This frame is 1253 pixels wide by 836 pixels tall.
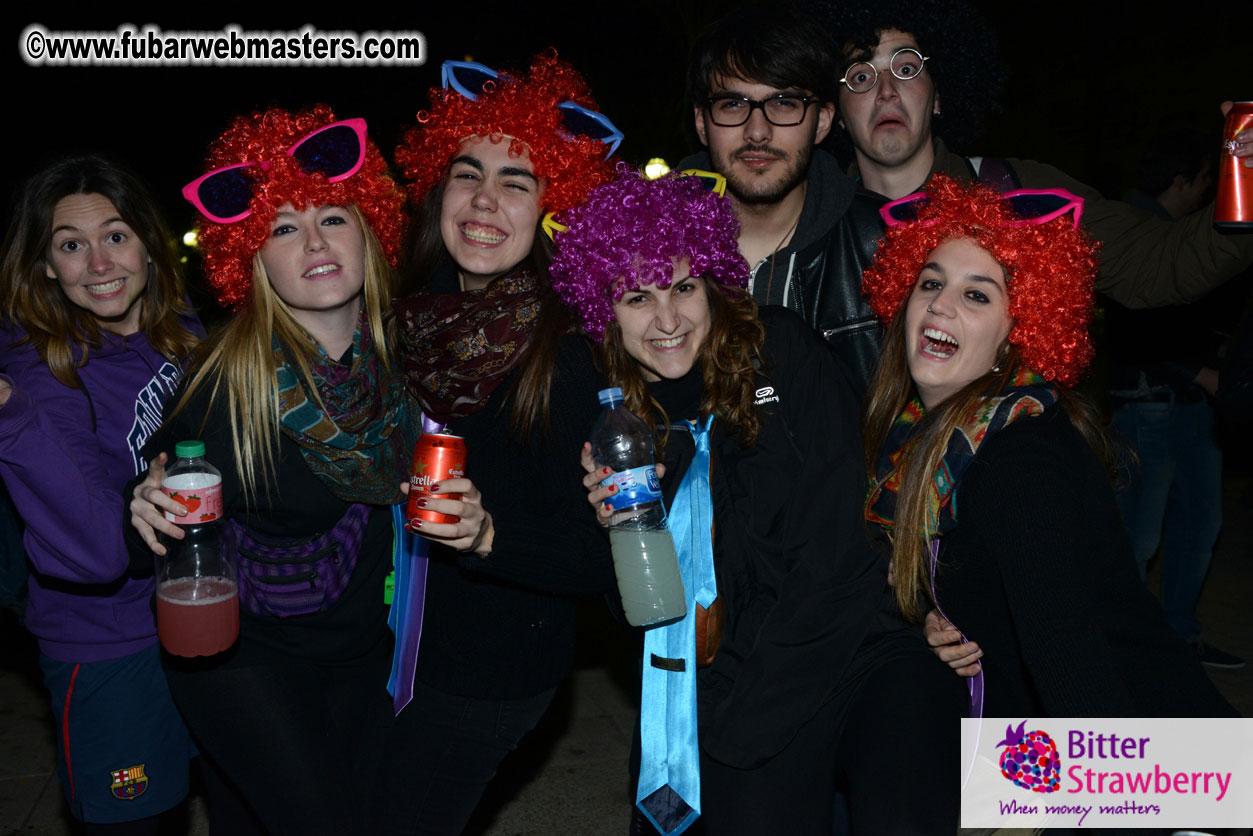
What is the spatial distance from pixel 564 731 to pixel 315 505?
2.84m

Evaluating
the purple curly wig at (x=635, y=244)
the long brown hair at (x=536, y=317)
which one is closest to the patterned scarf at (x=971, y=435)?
the purple curly wig at (x=635, y=244)

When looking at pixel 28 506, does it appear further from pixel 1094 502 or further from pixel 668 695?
pixel 1094 502

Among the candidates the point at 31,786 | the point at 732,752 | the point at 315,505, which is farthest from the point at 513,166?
the point at 31,786

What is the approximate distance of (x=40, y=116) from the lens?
18.9 metres

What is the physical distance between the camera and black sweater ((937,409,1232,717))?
99.5 inches

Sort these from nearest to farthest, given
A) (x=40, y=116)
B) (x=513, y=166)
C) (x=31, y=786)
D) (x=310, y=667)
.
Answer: (x=310, y=667) → (x=513, y=166) → (x=31, y=786) → (x=40, y=116)

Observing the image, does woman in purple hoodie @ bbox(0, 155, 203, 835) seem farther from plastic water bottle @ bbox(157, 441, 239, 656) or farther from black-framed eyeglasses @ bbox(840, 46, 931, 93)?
black-framed eyeglasses @ bbox(840, 46, 931, 93)

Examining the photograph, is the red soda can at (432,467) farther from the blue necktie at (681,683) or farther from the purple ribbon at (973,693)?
the purple ribbon at (973,693)

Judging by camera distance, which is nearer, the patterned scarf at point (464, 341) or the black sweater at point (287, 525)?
the black sweater at point (287, 525)

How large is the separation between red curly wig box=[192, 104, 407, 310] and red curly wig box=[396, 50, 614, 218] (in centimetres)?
28

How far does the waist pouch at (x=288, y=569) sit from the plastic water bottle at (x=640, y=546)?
916 millimetres

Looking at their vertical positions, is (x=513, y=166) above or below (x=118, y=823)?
above

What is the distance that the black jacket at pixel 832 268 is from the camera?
387 centimetres

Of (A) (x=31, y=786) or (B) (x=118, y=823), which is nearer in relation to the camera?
(B) (x=118, y=823)
